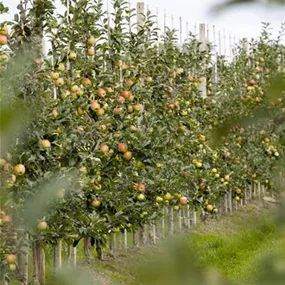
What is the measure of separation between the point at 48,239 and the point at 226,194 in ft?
20.6

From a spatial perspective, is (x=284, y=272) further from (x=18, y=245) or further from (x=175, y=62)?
(x=175, y=62)

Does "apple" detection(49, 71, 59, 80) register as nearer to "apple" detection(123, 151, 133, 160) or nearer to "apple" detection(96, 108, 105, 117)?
"apple" detection(96, 108, 105, 117)

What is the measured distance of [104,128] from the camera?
598 cm

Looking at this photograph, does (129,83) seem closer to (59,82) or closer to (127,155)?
(127,155)

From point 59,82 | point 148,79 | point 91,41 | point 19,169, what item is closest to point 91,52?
point 91,41

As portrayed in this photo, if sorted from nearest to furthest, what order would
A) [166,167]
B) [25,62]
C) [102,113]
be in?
[25,62] → [102,113] → [166,167]

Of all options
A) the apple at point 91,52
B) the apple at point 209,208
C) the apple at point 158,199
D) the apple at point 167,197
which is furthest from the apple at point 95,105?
the apple at point 209,208

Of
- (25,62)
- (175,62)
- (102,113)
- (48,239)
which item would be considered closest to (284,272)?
(25,62)

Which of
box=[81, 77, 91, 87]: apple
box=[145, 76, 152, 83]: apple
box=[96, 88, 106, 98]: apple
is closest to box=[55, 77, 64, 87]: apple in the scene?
box=[81, 77, 91, 87]: apple

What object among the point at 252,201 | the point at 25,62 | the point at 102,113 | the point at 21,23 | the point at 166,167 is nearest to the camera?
the point at 25,62

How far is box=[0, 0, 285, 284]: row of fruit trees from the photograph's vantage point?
4727 mm

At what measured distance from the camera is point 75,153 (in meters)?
5.39

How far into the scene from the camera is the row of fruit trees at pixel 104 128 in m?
4.73

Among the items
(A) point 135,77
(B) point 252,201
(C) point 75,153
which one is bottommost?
(B) point 252,201
